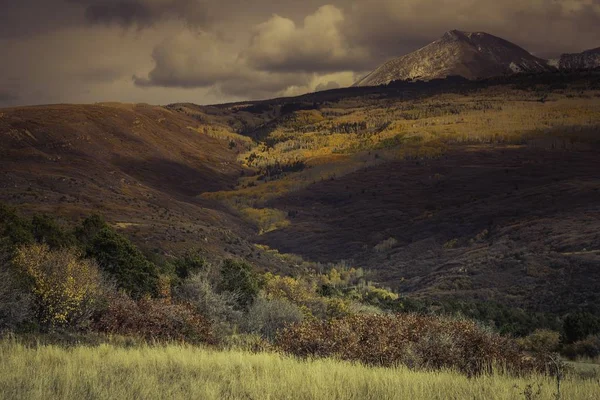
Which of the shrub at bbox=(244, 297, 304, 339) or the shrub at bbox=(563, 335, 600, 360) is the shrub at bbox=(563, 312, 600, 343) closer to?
the shrub at bbox=(563, 335, 600, 360)

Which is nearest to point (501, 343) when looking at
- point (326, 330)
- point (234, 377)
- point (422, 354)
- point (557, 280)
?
point (422, 354)

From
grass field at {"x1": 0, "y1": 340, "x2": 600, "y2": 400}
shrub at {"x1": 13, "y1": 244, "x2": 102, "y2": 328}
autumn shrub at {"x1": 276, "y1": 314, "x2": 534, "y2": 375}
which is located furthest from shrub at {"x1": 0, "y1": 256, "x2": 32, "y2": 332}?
autumn shrub at {"x1": 276, "y1": 314, "x2": 534, "y2": 375}

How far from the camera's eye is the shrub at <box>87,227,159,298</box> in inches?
1308

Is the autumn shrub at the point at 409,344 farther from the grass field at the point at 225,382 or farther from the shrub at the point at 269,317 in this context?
the shrub at the point at 269,317

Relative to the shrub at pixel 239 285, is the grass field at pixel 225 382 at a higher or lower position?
higher

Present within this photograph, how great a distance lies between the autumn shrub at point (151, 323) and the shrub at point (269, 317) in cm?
984

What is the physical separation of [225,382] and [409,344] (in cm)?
499

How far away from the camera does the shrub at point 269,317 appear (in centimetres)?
2839

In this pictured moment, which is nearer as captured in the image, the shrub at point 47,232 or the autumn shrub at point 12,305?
the autumn shrub at point 12,305

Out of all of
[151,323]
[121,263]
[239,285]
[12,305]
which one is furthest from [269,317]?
[12,305]

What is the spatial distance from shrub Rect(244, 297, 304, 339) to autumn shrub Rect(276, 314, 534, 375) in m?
14.7

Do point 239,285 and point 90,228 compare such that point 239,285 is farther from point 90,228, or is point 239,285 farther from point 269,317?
point 90,228

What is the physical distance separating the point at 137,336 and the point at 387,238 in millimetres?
162276

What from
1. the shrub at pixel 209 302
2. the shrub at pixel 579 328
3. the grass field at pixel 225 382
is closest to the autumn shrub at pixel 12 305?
the grass field at pixel 225 382
